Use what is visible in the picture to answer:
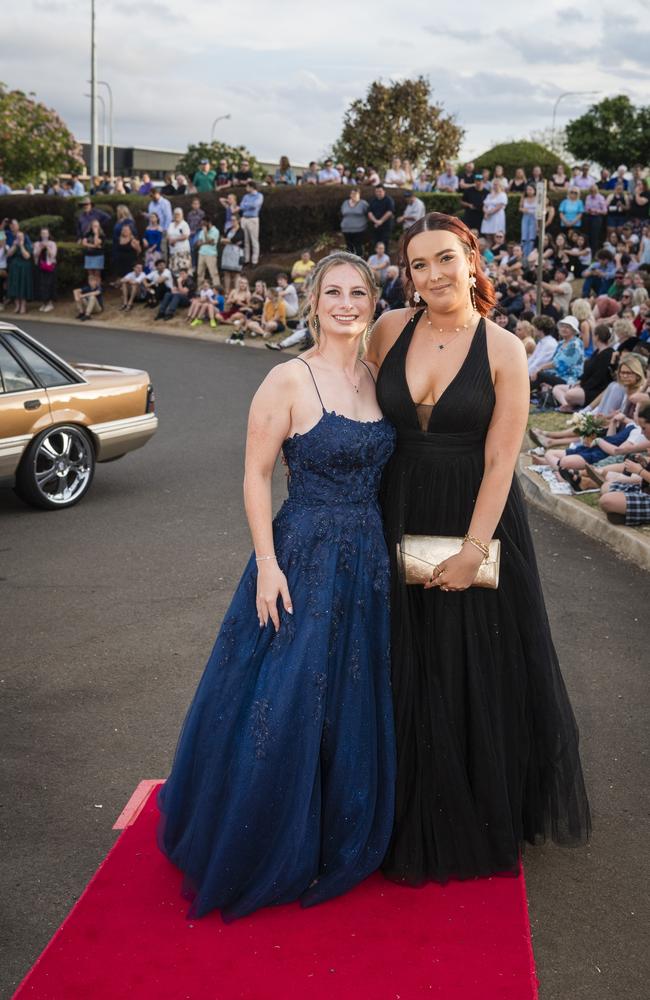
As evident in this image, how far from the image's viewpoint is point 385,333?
4164 mm

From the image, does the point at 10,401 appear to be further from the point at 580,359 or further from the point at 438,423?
the point at 580,359

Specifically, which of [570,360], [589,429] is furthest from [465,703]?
[570,360]

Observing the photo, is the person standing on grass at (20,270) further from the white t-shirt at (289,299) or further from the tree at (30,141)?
the tree at (30,141)

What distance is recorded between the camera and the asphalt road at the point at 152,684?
3.82 meters

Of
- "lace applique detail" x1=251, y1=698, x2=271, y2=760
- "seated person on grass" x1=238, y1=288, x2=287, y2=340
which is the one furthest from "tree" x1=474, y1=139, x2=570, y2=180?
"lace applique detail" x1=251, y1=698, x2=271, y2=760

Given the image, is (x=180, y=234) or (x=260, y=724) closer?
(x=260, y=724)

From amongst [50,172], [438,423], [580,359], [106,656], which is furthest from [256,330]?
[50,172]

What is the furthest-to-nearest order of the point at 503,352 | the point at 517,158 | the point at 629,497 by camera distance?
the point at 517,158
the point at 629,497
the point at 503,352

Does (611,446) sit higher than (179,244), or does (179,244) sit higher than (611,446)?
(179,244)

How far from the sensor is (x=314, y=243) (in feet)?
100

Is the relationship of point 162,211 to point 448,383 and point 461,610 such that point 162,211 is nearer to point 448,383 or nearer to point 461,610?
point 448,383

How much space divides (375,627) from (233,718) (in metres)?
0.59

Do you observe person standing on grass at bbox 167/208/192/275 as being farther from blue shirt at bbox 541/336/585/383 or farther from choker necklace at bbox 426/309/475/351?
choker necklace at bbox 426/309/475/351

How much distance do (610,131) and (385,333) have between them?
2490 inches
